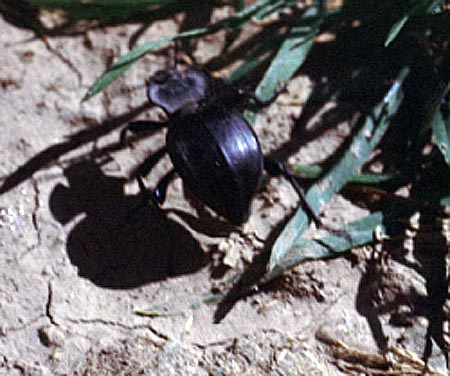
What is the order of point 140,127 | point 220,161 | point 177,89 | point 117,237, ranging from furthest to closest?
point 177,89 < point 140,127 < point 117,237 < point 220,161

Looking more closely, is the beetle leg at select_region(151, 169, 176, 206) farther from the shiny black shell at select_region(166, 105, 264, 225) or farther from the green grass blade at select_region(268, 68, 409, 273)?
the green grass blade at select_region(268, 68, 409, 273)

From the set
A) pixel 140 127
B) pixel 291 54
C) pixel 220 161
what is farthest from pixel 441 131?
pixel 140 127

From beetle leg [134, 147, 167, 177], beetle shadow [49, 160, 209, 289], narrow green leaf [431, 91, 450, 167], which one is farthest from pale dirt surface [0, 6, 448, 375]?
narrow green leaf [431, 91, 450, 167]

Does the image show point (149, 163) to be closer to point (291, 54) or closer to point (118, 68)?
point (118, 68)

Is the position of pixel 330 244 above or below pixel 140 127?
below

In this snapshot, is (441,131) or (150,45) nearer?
(441,131)

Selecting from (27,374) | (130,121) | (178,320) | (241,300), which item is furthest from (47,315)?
(130,121)
